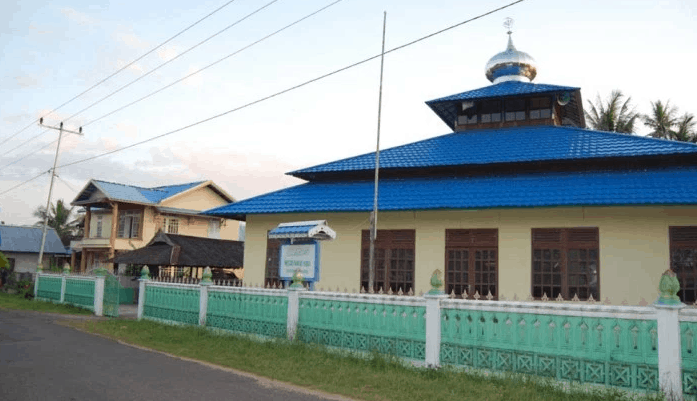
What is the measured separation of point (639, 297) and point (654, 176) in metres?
2.86

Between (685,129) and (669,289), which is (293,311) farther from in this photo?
(685,129)

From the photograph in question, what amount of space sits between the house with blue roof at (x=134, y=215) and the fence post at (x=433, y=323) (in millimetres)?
27238

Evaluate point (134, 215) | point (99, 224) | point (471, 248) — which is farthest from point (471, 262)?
point (99, 224)

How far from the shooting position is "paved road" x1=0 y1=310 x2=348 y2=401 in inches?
279

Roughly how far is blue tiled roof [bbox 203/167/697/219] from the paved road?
20.4 ft

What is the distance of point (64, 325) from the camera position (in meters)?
Answer: 15.3

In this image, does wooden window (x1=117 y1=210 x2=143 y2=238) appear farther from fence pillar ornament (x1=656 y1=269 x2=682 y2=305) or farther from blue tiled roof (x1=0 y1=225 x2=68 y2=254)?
fence pillar ornament (x1=656 y1=269 x2=682 y2=305)

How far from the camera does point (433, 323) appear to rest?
890 centimetres

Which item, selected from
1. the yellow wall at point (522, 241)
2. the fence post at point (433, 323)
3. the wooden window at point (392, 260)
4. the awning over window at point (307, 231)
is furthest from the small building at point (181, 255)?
the fence post at point (433, 323)

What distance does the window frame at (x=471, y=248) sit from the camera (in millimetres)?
13680

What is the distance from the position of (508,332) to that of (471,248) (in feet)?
19.3

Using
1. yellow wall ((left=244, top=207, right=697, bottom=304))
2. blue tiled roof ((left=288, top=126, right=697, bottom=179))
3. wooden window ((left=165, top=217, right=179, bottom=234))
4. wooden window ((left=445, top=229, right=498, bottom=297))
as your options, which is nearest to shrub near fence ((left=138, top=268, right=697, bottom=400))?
yellow wall ((left=244, top=207, right=697, bottom=304))

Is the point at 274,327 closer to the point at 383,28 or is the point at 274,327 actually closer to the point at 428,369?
the point at 428,369

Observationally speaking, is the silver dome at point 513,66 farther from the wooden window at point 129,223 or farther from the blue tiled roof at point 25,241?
the blue tiled roof at point 25,241
